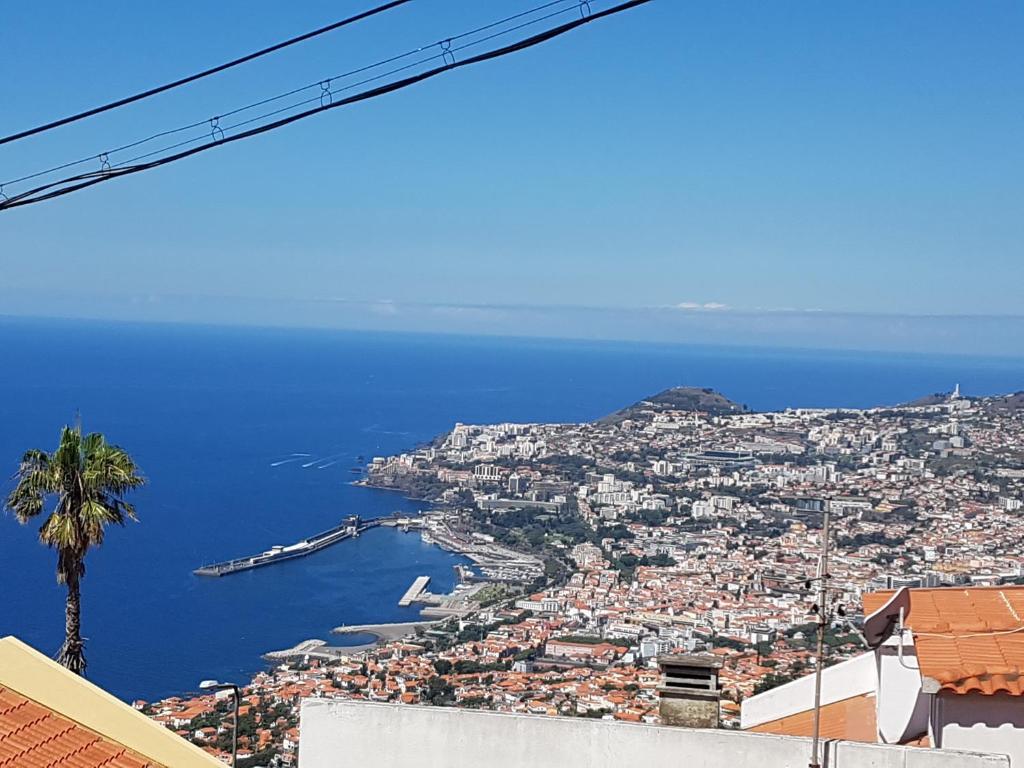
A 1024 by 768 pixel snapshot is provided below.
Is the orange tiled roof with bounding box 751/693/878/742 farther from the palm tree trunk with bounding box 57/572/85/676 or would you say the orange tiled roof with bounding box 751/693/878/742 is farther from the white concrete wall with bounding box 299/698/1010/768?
the palm tree trunk with bounding box 57/572/85/676

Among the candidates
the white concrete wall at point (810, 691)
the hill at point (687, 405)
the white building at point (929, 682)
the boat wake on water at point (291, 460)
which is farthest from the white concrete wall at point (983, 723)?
the hill at point (687, 405)

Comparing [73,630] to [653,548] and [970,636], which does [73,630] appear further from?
[653,548]

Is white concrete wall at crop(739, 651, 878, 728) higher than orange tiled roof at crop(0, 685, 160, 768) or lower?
lower

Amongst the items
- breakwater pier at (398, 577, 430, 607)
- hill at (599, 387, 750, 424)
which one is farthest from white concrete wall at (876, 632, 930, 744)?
hill at (599, 387, 750, 424)

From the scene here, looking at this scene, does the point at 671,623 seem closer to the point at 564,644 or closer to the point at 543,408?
the point at 564,644

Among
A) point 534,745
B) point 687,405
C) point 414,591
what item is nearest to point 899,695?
point 534,745
